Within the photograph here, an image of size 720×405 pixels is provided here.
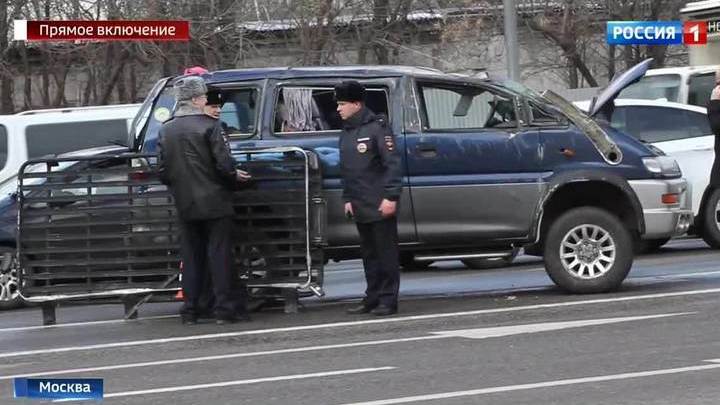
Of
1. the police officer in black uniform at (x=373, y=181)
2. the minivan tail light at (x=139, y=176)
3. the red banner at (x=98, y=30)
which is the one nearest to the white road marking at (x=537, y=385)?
the police officer in black uniform at (x=373, y=181)

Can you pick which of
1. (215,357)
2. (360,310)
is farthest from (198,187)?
(215,357)

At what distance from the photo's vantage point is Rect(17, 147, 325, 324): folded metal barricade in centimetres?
1119

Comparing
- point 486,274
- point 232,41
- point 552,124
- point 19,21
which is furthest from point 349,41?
point 552,124

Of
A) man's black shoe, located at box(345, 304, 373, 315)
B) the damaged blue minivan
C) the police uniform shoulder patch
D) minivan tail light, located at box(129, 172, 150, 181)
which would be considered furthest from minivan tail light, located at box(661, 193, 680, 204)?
minivan tail light, located at box(129, 172, 150, 181)

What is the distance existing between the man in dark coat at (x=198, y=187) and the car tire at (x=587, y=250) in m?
2.62

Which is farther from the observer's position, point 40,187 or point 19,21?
point 19,21

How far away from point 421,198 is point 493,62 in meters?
23.5

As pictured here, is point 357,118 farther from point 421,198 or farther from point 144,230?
point 144,230

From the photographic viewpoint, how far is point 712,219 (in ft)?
50.3

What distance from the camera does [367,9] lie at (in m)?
31.6

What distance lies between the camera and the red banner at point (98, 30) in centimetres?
2631

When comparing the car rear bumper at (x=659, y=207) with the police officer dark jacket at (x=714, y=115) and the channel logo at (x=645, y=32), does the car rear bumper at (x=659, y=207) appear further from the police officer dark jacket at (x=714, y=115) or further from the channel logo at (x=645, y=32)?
the channel logo at (x=645, y=32)

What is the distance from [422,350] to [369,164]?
2.07 metres

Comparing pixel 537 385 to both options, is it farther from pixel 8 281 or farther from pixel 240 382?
pixel 8 281
